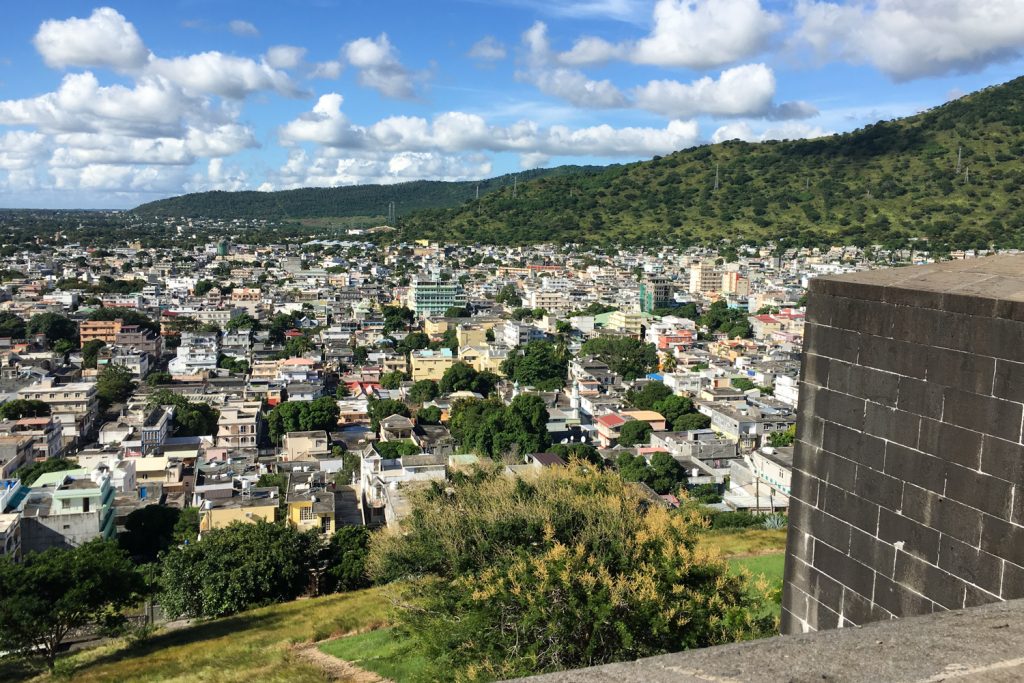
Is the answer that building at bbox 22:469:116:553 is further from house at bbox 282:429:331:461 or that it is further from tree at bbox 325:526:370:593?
house at bbox 282:429:331:461

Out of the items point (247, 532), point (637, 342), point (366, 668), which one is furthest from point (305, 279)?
point (366, 668)

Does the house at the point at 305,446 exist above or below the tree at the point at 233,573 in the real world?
below

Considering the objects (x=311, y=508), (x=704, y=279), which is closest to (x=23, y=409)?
(x=311, y=508)

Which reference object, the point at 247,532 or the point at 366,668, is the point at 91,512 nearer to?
the point at 247,532

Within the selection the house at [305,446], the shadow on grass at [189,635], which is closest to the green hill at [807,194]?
the house at [305,446]

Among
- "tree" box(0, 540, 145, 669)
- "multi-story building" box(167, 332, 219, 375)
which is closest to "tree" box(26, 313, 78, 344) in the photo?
"multi-story building" box(167, 332, 219, 375)

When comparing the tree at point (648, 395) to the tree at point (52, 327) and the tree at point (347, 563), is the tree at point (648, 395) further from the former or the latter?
the tree at point (52, 327)
